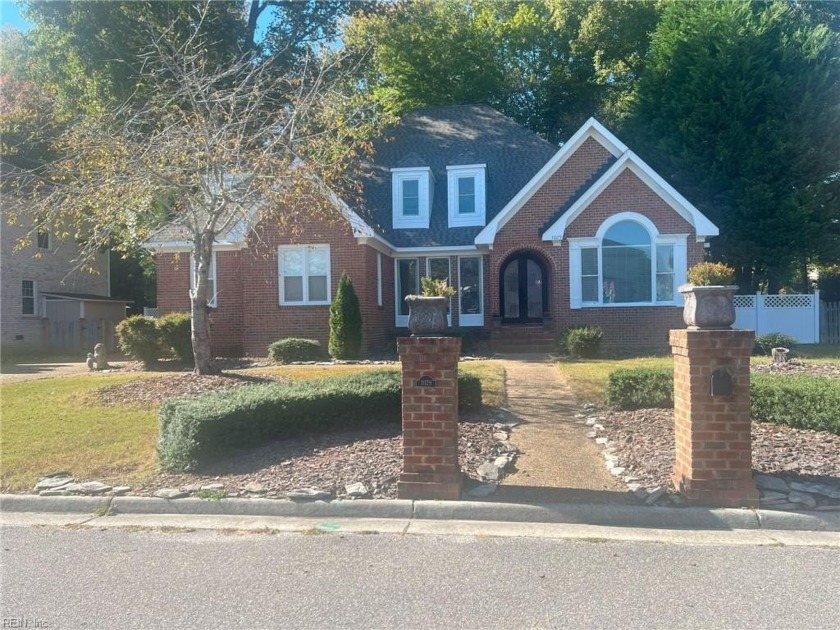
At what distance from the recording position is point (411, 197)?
71.3 ft

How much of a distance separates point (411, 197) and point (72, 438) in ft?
49.2

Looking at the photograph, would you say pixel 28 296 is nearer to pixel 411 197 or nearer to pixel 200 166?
pixel 411 197

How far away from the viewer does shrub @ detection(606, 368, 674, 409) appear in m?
9.41

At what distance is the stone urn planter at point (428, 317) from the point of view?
6.29 m

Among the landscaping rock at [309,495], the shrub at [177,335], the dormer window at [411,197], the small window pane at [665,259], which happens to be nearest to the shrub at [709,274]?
the small window pane at [665,259]

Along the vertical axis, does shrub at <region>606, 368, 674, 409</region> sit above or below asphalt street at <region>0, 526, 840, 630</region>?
above

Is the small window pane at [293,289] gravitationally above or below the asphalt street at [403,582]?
above

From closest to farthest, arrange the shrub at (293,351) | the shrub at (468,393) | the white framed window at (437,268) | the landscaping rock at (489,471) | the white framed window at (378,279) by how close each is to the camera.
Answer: the landscaping rock at (489,471) < the shrub at (468,393) < the shrub at (293,351) < the white framed window at (378,279) < the white framed window at (437,268)

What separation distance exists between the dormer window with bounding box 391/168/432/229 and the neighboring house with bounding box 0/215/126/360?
11588mm

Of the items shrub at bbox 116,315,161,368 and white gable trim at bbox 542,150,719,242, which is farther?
white gable trim at bbox 542,150,719,242

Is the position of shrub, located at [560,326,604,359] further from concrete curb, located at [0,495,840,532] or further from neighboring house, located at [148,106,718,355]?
concrete curb, located at [0,495,840,532]

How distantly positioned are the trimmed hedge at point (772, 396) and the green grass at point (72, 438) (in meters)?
6.41

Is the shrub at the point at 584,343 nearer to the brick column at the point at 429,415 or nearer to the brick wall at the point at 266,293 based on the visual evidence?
the brick wall at the point at 266,293

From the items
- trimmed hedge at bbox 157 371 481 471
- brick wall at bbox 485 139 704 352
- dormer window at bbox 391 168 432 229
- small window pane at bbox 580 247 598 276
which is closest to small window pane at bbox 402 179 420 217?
dormer window at bbox 391 168 432 229
